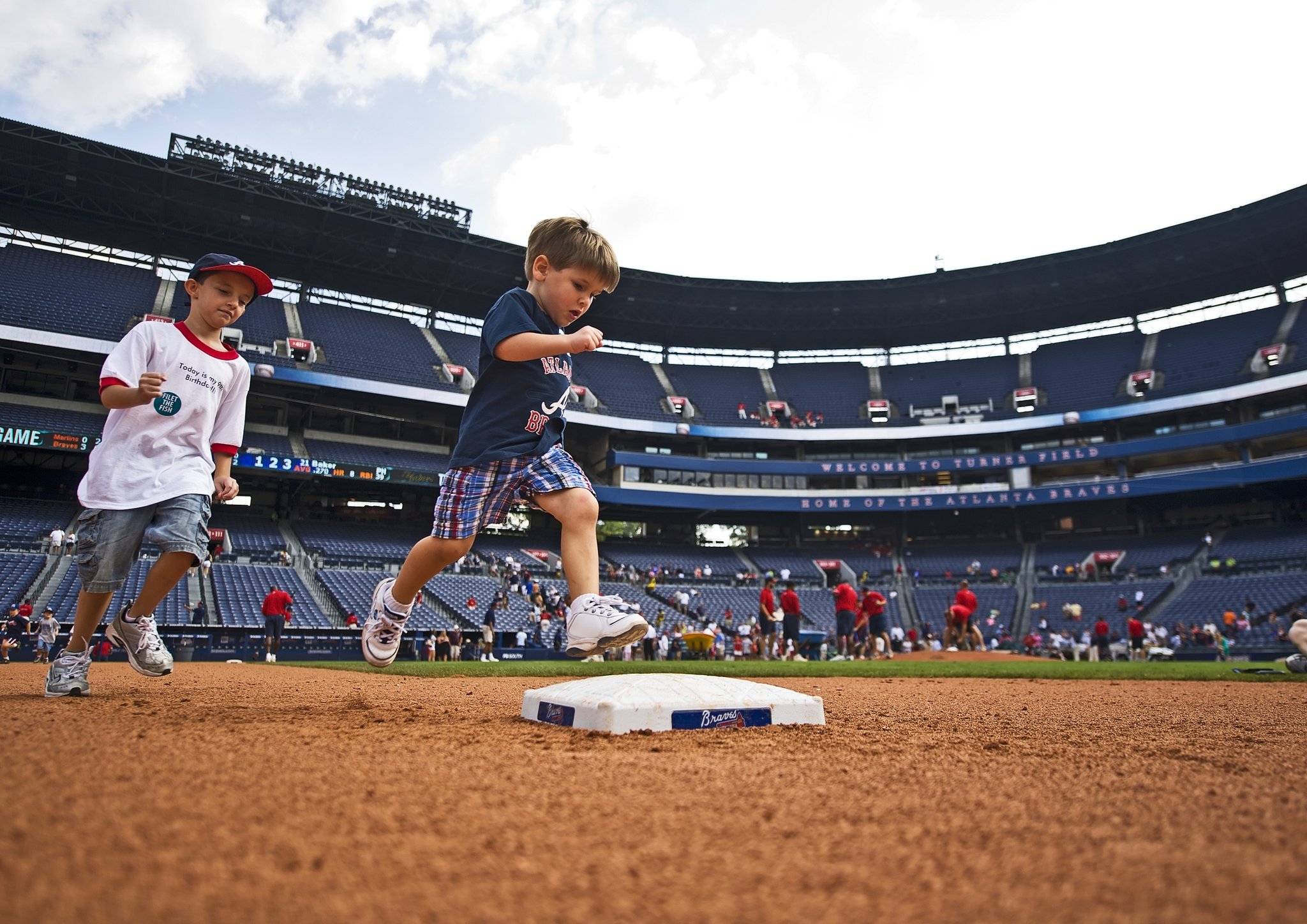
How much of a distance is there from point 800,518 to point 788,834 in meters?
38.0

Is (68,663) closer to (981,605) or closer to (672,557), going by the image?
(672,557)

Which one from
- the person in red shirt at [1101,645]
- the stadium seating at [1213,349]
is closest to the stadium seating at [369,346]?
the person in red shirt at [1101,645]

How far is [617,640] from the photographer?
10.2 feet

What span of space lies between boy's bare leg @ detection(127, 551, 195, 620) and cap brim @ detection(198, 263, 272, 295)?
1.31 meters

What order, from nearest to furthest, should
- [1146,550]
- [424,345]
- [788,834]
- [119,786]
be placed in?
[788,834] < [119,786] < [1146,550] < [424,345]

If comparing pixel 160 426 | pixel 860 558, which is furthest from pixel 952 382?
pixel 160 426

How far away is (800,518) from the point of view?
3859cm

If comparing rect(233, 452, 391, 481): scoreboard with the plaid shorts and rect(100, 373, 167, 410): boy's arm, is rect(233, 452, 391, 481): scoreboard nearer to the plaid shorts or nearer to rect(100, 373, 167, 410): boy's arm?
rect(100, 373, 167, 410): boy's arm

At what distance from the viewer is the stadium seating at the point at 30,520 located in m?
21.4

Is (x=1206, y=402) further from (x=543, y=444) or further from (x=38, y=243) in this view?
(x=38, y=243)

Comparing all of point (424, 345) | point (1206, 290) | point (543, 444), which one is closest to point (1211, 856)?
point (543, 444)

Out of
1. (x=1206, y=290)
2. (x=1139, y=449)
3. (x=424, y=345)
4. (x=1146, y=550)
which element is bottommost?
(x=1146, y=550)

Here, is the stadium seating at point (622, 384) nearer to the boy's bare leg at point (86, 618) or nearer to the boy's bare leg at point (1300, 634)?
the boy's bare leg at point (1300, 634)

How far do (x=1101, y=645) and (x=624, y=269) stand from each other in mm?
23835
